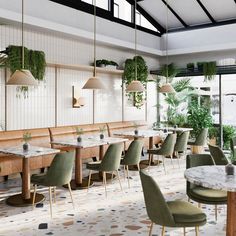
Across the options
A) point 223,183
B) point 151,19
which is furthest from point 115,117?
point 223,183

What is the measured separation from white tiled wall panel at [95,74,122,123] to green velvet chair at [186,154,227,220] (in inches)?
214

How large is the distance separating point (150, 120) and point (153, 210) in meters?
8.48

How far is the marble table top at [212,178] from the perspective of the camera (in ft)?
9.30

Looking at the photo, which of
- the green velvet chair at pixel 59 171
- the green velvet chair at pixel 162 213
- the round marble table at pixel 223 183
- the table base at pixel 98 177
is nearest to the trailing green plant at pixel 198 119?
the table base at pixel 98 177

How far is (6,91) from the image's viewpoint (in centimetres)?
701

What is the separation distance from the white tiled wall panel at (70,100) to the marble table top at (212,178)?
17.8 feet

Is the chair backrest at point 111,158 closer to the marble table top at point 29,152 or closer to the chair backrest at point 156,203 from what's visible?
the marble table top at point 29,152

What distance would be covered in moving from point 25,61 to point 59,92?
1550mm

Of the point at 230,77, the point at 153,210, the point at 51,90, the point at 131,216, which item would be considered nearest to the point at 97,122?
the point at 51,90

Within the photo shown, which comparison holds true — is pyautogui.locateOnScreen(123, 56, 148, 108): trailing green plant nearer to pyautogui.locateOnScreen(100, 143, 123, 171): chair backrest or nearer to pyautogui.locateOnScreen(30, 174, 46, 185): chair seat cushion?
pyautogui.locateOnScreen(100, 143, 123, 171): chair backrest

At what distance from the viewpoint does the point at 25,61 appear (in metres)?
6.93

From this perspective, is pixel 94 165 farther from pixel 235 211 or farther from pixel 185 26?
pixel 185 26

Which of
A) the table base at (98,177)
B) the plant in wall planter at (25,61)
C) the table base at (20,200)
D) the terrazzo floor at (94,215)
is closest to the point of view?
the terrazzo floor at (94,215)

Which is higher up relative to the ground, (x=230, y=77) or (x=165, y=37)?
(x=165, y=37)
